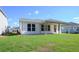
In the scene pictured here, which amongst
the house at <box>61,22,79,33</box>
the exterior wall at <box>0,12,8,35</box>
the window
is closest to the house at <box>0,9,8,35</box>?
the exterior wall at <box>0,12,8,35</box>

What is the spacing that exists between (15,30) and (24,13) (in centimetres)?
61

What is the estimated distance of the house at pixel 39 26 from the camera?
916 centimetres

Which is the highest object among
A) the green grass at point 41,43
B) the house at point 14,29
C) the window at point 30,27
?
the window at point 30,27

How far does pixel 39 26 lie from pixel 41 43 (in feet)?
1.83

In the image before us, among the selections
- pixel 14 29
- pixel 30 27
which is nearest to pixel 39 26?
pixel 30 27

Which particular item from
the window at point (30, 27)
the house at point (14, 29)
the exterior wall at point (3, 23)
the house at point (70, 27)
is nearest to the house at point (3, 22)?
the exterior wall at point (3, 23)

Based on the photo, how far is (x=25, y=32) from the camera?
9.28 metres

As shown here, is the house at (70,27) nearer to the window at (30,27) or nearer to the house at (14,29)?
the window at (30,27)

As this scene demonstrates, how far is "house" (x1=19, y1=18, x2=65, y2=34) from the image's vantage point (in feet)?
30.0

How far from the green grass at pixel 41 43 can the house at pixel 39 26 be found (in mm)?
175

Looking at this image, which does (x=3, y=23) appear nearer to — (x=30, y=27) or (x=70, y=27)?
(x=30, y=27)

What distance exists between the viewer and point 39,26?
364 inches

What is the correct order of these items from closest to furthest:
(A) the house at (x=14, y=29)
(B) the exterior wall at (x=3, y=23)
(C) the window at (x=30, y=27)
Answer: (B) the exterior wall at (x=3, y=23)
(A) the house at (x=14, y=29)
(C) the window at (x=30, y=27)
